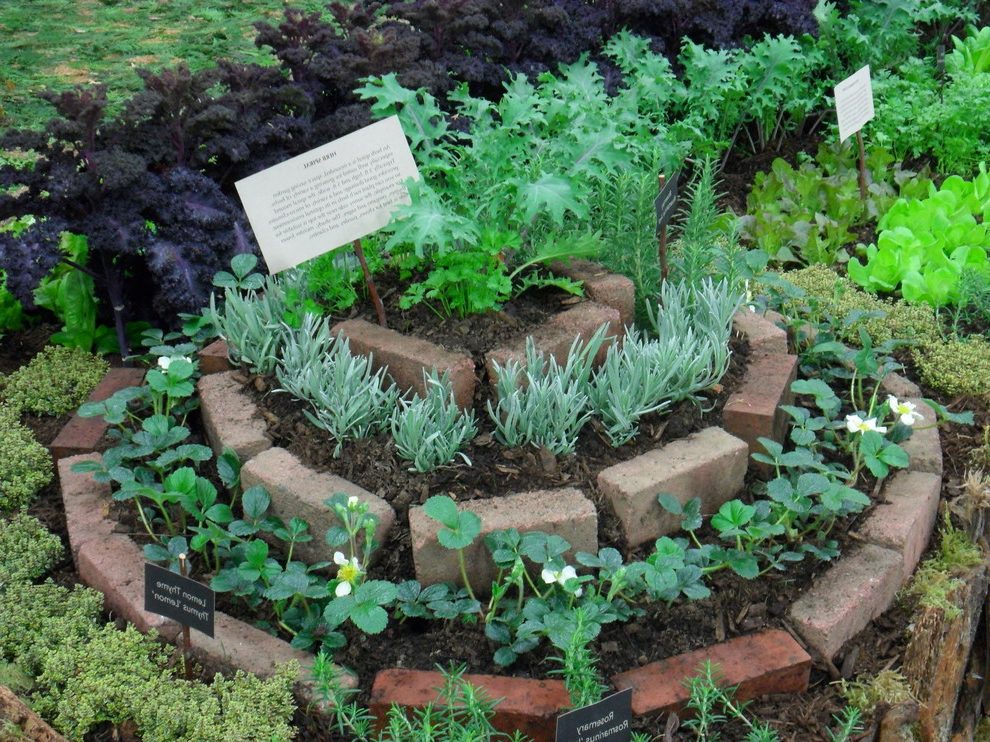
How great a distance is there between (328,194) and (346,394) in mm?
585

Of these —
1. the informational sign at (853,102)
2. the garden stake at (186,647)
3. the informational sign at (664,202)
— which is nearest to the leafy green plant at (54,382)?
the garden stake at (186,647)

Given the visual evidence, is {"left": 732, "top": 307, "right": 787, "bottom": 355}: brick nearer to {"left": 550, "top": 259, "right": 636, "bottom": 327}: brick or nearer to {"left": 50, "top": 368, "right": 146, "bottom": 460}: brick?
{"left": 550, "top": 259, "right": 636, "bottom": 327}: brick

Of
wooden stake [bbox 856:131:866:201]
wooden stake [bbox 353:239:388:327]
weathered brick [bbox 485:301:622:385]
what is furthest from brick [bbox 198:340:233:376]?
wooden stake [bbox 856:131:866:201]

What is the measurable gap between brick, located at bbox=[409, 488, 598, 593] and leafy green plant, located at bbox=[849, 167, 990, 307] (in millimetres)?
1968

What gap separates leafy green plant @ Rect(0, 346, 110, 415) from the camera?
3.62 m

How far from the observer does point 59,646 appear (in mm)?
2676

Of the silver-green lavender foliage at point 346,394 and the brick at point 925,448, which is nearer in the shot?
the silver-green lavender foliage at point 346,394

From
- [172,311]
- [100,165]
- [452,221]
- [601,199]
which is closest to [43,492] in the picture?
[172,311]

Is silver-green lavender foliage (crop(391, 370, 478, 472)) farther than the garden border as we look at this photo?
Yes

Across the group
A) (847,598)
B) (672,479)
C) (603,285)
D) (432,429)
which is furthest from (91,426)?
(847,598)

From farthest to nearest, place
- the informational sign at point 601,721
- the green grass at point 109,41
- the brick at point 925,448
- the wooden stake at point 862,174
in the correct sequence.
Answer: the green grass at point 109,41 → the wooden stake at point 862,174 → the brick at point 925,448 → the informational sign at point 601,721

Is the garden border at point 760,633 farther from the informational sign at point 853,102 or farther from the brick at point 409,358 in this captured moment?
the informational sign at point 853,102

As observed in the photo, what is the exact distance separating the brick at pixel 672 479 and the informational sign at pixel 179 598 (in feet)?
3.44

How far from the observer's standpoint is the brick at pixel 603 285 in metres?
3.33
